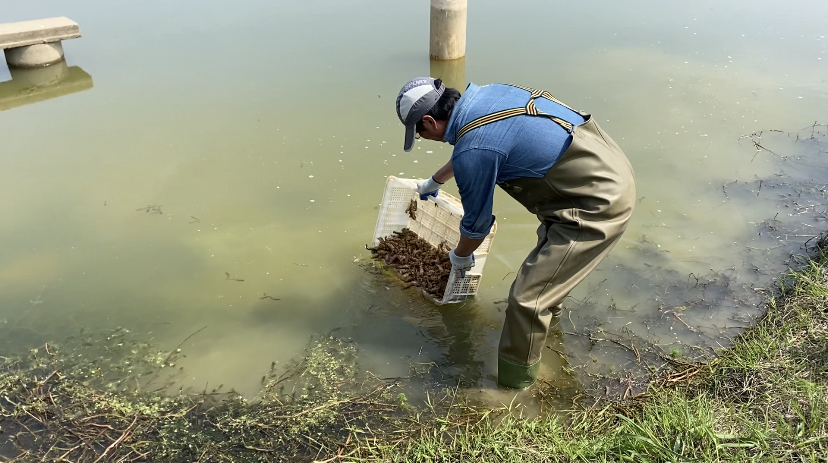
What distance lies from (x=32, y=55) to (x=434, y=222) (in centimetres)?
650

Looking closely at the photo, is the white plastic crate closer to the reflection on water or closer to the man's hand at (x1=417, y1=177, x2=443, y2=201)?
the man's hand at (x1=417, y1=177, x2=443, y2=201)

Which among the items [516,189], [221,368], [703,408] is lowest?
[221,368]

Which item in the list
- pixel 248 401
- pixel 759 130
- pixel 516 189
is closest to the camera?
pixel 516 189

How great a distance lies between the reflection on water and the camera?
699 centimetres

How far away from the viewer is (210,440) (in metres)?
3.03

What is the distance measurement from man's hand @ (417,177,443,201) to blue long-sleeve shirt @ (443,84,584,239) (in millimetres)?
769

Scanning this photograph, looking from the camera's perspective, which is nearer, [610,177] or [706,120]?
[610,177]

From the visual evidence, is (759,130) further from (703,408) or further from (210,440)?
(210,440)

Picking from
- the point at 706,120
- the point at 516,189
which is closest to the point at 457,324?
the point at 516,189

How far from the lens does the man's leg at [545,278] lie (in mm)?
2816

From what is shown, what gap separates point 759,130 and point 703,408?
4308 mm

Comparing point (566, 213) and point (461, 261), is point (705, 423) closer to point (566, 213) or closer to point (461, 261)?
point (566, 213)

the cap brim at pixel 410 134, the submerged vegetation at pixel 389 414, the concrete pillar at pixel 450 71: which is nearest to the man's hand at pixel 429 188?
the cap brim at pixel 410 134

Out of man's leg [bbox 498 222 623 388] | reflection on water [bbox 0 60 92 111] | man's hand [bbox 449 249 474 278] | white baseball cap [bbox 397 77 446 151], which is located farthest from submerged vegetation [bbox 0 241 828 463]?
reflection on water [bbox 0 60 92 111]
